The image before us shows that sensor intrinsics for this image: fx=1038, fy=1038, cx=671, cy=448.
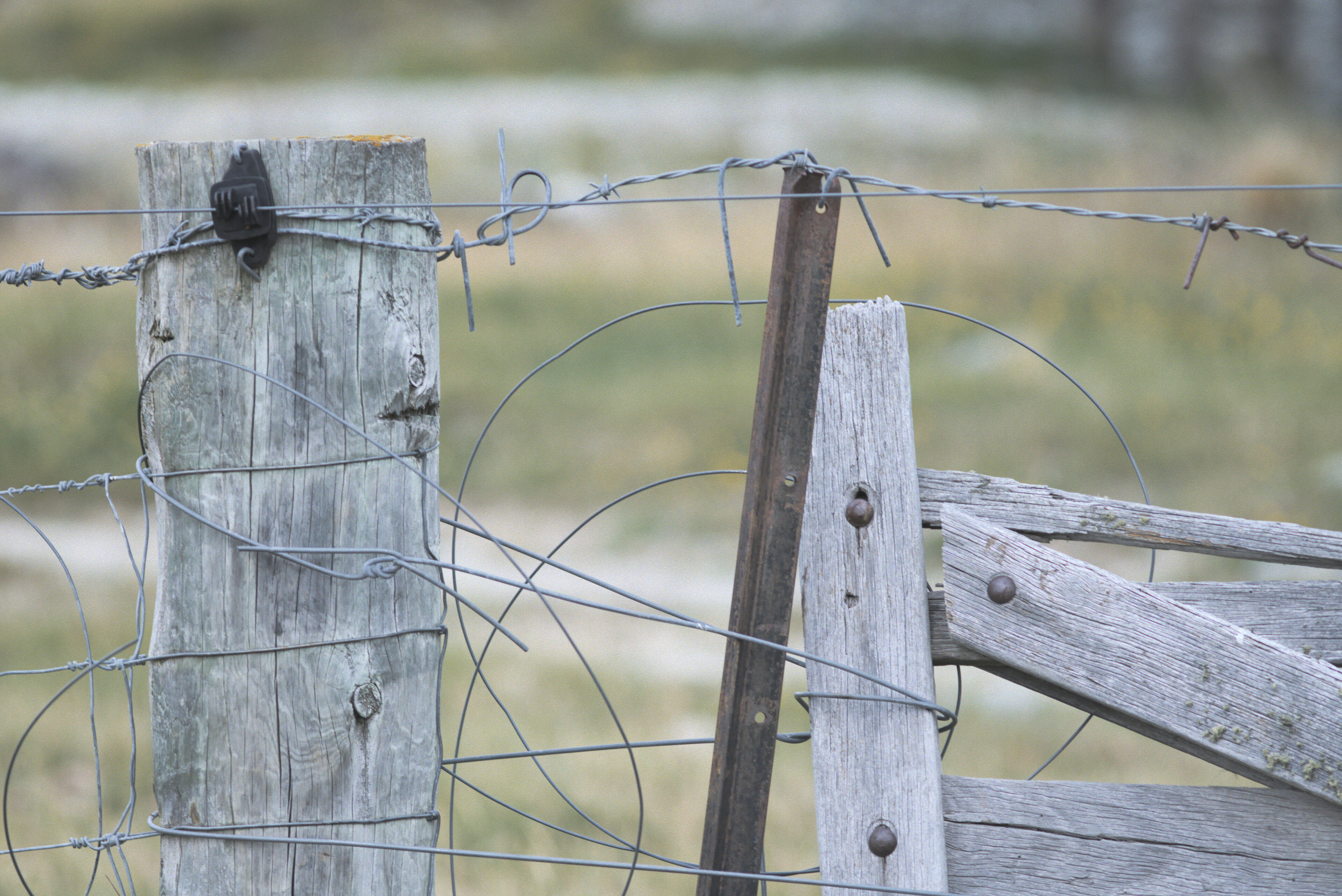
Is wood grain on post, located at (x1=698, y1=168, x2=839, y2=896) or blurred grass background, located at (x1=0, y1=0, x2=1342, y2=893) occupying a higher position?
blurred grass background, located at (x1=0, y1=0, x2=1342, y2=893)

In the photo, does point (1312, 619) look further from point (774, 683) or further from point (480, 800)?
point (480, 800)

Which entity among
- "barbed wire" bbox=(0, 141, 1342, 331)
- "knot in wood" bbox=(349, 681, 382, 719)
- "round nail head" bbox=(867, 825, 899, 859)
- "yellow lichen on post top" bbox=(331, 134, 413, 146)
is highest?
"yellow lichen on post top" bbox=(331, 134, 413, 146)

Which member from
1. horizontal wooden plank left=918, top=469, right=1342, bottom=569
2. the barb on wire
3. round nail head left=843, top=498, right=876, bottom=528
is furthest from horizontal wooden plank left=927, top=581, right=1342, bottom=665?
the barb on wire

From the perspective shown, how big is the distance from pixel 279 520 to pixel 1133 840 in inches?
57.8

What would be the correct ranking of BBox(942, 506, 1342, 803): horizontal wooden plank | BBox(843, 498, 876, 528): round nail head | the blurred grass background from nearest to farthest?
1. BBox(942, 506, 1342, 803): horizontal wooden plank
2. BBox(843, 498, 876, 528): round nail head
3. the blurred grass background

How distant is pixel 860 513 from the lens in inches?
67.6

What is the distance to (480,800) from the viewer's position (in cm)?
435

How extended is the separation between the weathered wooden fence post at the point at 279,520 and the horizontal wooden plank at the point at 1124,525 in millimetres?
943

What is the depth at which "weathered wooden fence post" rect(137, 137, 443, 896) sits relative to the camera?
1638 mm

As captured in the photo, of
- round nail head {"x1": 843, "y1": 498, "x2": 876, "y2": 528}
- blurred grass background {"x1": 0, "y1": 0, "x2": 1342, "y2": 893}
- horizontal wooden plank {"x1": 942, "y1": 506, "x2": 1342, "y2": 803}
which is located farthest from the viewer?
blurred grass background {"x1": 0, "y1": 0, "x2": 1342, "y2": 893}

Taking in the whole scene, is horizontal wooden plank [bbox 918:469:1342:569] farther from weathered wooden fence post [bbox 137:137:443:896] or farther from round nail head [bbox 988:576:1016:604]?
weathered wooden fence post [bbox 137:137:443:896]

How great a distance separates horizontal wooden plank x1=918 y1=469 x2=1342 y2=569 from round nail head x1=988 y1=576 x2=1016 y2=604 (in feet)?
0.38

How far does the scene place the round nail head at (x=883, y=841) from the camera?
1662 mm

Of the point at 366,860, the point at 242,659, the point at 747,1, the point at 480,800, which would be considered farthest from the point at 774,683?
the point at 747,1
